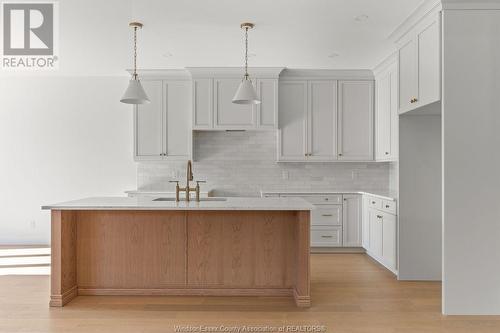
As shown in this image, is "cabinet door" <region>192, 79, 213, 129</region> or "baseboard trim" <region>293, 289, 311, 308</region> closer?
"baseboard trim" <region>293, 289, 311, 308</region>

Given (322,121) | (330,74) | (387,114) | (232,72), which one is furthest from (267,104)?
(387,114)

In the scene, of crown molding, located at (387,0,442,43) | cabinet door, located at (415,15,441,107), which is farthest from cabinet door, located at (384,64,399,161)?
cabinet door, located at (415,15,441,107)

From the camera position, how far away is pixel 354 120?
6109 mm

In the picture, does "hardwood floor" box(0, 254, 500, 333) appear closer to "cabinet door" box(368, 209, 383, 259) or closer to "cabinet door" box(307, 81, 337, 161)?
"cabinet door" box(368, 209, 383, 259)

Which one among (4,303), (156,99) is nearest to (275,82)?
(156,99)

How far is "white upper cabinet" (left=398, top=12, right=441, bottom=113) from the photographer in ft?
11.8

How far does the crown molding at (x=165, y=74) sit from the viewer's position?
5953mm

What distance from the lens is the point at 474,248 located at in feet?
11.2

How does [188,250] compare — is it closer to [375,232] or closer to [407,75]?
[375,232]

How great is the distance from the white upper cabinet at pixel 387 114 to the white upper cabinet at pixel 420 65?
66 centimetres

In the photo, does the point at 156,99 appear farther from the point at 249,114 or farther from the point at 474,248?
the point at 474,248

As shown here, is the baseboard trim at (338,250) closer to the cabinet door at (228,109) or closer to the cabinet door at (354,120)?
the cabinet door at (354,120)

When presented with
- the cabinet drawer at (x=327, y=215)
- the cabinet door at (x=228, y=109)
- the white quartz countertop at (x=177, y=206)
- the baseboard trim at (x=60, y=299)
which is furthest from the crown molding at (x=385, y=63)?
the baseboard trim at (x=60, y=299)

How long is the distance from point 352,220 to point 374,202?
613mm
